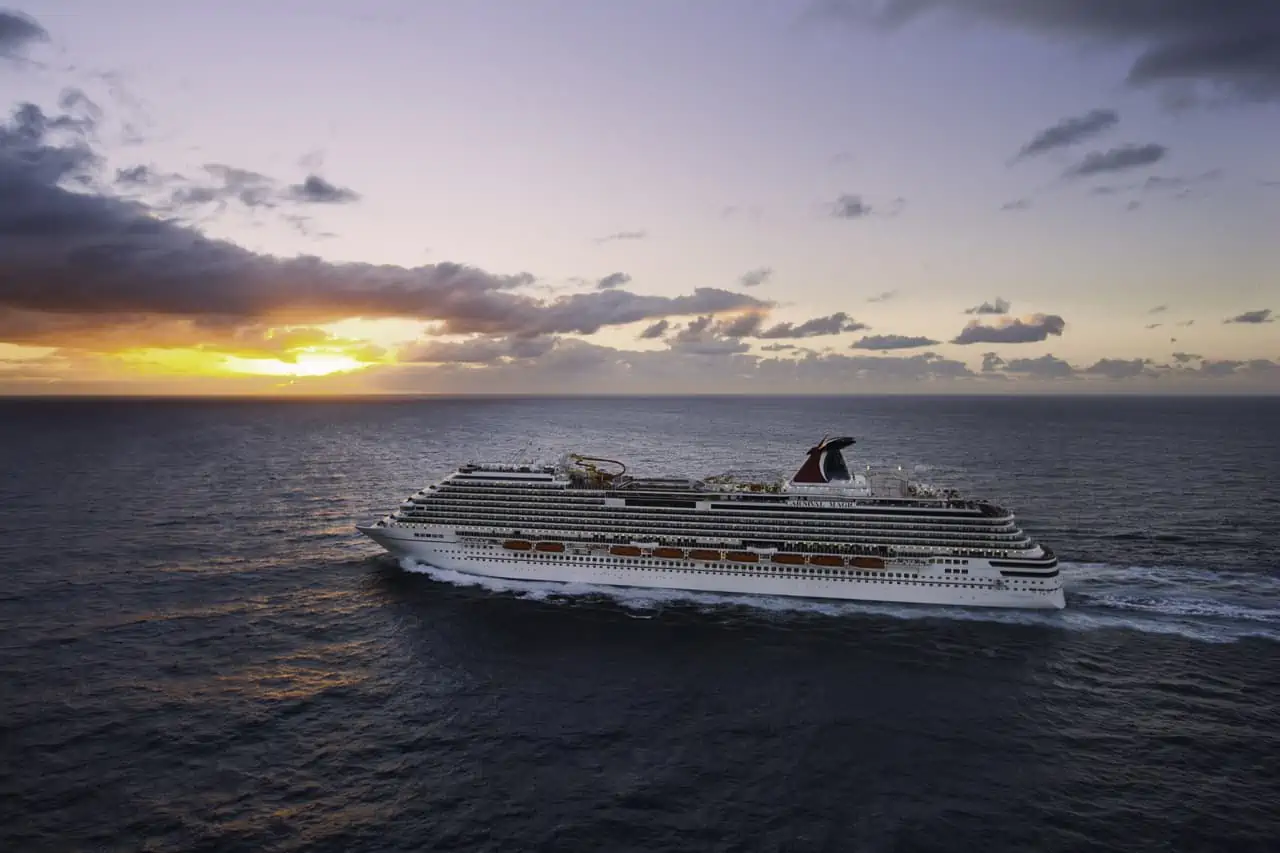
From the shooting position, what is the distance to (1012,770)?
37875mm

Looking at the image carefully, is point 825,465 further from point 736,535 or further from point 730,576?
point 730,576

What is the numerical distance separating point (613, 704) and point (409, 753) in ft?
43.0

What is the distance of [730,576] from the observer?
65.3 m

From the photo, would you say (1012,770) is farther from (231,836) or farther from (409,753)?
(231,836)

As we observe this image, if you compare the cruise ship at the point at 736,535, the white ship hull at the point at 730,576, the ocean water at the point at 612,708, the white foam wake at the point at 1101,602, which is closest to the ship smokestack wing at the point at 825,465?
the cruise ship at the point at 736,535

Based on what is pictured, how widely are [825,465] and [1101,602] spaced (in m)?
27.5

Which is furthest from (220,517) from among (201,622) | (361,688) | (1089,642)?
(1089,642)

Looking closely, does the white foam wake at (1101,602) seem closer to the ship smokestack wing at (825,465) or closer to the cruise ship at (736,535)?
the cruise ship at (736,535)

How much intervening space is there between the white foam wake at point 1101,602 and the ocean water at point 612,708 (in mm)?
371

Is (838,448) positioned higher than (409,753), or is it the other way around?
(838,448)

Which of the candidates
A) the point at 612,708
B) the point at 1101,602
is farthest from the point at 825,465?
the point at 612,708

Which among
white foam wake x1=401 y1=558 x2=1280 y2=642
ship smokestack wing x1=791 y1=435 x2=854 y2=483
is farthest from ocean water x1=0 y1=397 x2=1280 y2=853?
ship smokestack wing x1=791 y1=435 x2=854 y2=483

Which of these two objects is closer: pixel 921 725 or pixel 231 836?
pixel 231 836

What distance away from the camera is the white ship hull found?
60.1 m
